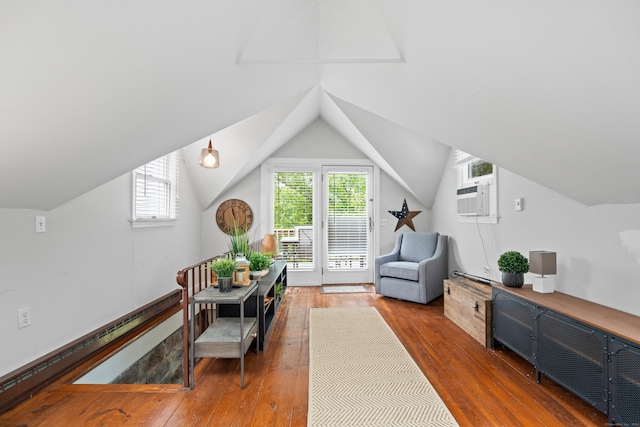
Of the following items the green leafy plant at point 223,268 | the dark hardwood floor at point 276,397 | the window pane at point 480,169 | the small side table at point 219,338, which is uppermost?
the window pane at point 480,169

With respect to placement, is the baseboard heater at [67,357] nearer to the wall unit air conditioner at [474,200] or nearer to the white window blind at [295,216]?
the white window blind at [295,216]

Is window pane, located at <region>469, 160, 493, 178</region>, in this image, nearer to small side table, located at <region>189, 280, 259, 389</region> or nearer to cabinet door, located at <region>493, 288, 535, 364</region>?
cabinet door, located at <region>493, 288, 535, 364</region>

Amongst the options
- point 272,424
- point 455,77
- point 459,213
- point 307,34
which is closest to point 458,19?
point 455,77

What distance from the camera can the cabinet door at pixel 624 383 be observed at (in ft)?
4.80

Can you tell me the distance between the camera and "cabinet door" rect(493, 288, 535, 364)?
2.17 meters

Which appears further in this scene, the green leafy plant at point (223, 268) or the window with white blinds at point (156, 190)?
the window with white blinds at point (156, 190)

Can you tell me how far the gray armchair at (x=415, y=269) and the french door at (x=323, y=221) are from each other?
0.69 meters

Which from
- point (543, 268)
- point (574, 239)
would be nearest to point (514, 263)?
point (543, 268)

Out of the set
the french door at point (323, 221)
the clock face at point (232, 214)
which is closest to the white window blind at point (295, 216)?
the french door at point (323, 221)

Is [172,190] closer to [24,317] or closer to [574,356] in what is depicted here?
[24,317]

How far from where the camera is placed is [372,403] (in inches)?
73.5

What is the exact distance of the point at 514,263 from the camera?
2.50 m

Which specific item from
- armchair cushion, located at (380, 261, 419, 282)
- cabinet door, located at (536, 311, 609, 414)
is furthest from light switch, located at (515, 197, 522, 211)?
armchair cushion, located at (380, 261, 419, 282)

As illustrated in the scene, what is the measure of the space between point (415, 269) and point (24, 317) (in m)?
3.85
